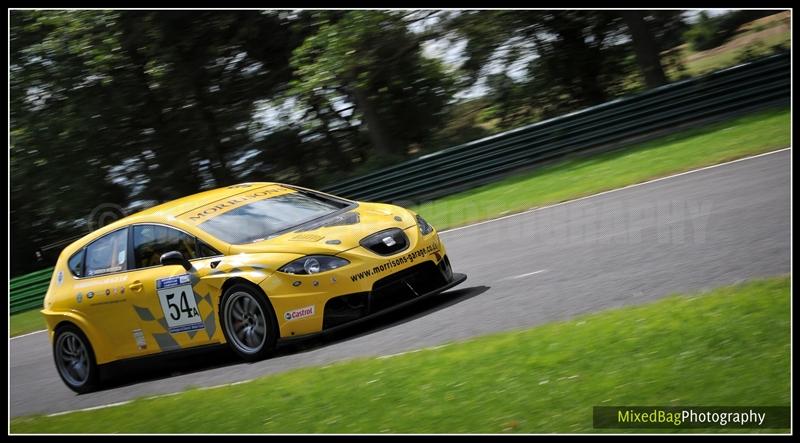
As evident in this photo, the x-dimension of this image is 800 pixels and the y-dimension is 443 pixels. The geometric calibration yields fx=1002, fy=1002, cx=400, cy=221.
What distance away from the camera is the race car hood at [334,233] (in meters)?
8.43

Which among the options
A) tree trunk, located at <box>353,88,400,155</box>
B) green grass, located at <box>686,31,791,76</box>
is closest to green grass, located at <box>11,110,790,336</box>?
green grass, located at <box>686,31,791,76</box>

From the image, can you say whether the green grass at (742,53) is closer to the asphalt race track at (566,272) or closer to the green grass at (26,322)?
the asphalt race track at (566,272)

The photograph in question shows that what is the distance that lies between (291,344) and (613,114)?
1111 cm

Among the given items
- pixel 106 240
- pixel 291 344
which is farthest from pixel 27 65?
pixel 291 344

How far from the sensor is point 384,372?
7062 mm

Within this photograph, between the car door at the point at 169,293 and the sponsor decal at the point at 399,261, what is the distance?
4.35 ft

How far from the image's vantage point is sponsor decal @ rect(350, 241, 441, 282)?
27.5ft

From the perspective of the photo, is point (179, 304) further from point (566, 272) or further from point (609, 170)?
point (609, 170)

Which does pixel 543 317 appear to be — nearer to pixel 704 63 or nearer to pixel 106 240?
pixel 106 240

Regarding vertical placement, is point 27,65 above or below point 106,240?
above

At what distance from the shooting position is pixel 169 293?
9008mm

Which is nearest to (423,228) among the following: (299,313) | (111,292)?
(299,313)

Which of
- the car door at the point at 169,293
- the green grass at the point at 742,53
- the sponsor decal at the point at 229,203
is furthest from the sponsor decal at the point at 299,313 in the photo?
the green grass at the point at 742,53

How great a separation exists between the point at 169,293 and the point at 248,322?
35.7 inches
